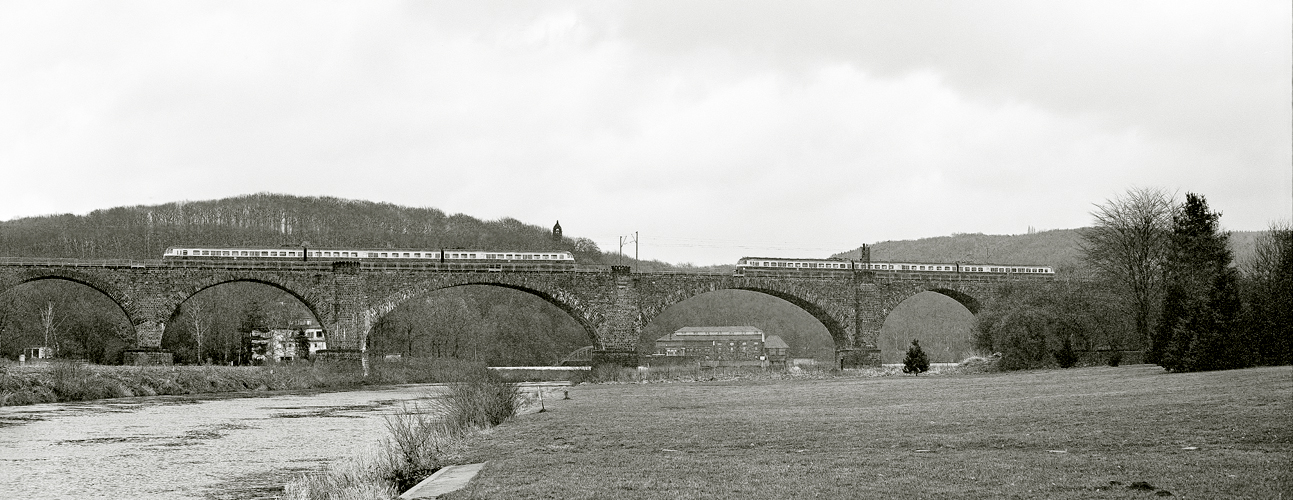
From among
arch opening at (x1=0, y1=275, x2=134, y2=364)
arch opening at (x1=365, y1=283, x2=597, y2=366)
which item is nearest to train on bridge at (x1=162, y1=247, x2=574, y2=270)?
arch opening at (x1=0, y1=275, x2=134, y2=364)

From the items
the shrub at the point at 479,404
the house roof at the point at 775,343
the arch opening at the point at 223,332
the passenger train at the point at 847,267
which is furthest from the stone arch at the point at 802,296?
the shrub at the point at 479,404

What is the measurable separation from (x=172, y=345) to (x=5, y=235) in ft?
156

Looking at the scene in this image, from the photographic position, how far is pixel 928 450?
11953mm

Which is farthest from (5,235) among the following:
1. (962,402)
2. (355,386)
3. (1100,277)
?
(962,402)

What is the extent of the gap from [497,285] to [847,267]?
23.2 m

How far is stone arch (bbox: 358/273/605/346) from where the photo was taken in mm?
62188

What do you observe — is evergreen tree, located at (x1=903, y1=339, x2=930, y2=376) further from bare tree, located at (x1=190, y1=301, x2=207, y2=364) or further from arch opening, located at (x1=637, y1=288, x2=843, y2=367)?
arch opening, located at (x1=637, y1=288, x2=843, y2=367)

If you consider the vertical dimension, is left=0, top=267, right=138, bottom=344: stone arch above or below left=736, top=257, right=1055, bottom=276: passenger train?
below

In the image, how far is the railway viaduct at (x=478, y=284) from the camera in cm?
5891

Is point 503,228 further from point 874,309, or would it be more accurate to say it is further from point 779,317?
point 874,309

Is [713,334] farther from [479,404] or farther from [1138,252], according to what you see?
[479,404]

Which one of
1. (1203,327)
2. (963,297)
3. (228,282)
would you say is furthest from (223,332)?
(1203,327)

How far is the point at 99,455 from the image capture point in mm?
18719

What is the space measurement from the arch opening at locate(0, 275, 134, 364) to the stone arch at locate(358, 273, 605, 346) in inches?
602
